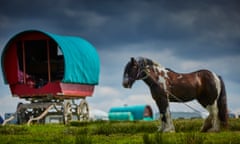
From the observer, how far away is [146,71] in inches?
548

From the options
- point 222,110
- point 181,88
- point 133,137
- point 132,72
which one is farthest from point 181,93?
point 133,137

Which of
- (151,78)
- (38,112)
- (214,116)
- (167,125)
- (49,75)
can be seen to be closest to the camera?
(167,125)

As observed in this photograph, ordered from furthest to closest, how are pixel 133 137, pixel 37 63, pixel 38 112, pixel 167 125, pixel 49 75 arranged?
pixel 37 63 < pixel 38 112 < pixel 49 75 < pixel 167 125 < pixel 133 137

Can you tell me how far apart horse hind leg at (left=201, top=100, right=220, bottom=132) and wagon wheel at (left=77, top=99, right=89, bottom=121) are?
21953mm

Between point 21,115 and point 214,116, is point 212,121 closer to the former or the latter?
point 214,116

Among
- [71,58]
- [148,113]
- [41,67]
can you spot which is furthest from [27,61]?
[148,113]

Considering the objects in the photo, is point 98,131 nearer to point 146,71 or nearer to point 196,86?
point 146,71

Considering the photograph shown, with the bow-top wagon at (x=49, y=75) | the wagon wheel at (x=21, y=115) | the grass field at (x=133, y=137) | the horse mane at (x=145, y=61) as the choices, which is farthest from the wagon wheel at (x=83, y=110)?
the horse mane at (x=145, y=61)

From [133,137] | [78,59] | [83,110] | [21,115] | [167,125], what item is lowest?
[133,137]

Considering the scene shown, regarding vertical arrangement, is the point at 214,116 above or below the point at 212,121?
above

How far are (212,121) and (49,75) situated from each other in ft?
63.1

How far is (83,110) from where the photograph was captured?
36.1m

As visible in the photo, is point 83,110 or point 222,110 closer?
point 222,110

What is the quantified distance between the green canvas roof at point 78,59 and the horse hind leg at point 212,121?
17.0 meters
